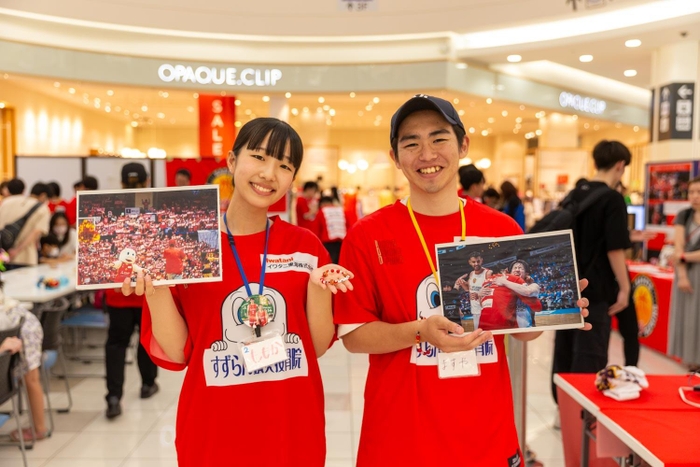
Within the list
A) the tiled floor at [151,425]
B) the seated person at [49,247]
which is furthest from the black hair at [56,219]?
the tiled floor at [151,425]

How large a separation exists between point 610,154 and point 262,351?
2839mm

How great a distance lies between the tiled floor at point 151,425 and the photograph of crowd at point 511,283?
2341 mm

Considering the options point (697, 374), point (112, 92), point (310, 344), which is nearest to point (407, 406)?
point (310, 344)

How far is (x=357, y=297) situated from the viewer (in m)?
1.51

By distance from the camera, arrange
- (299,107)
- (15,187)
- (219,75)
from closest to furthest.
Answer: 1. (15,187)
2. (219,75)
3. (299,107)

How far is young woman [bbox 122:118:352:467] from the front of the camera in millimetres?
1508

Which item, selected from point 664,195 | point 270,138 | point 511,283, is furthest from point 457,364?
point 664,195

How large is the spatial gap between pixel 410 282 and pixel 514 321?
284 mm

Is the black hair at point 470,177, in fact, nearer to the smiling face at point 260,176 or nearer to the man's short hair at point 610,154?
the man's short hair at point 610,154

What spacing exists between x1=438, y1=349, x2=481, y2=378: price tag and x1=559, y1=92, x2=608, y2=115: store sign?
12067mm

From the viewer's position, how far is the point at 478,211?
1.62 metres

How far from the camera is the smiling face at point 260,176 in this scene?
1519mm

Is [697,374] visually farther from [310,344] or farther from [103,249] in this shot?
[103,249]

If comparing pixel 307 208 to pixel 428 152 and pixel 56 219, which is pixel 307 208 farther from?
pixel 428 152
